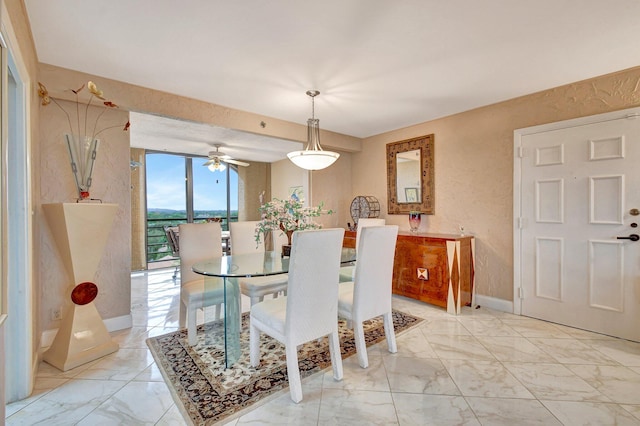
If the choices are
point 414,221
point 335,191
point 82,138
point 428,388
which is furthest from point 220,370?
point 335,191

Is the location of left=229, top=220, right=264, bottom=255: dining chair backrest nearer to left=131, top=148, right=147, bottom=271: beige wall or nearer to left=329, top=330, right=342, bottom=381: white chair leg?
→ left=329, top=330, right=342, bottom=381: white chair leg

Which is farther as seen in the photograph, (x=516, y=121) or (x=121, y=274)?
(x=516, y=121)

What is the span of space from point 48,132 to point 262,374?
266 centimetres

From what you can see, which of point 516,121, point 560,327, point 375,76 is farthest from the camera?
point 516,121

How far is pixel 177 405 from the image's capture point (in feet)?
5.65

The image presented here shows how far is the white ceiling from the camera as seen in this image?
1.78 m

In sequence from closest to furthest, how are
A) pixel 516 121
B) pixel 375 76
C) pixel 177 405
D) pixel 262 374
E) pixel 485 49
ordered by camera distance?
pixel 177 405 → pixel 262 374 → pixel 485 49 → pixel 375 76 → pixel 516 121

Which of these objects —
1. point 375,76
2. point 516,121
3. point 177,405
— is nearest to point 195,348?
point 177,405

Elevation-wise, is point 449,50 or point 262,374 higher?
point 449,50

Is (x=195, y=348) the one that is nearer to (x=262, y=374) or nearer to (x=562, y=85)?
(x=262, y=374)

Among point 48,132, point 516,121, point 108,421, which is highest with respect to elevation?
point 516,121

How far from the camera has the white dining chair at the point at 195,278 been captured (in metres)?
2.48

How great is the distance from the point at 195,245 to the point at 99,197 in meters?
0.96

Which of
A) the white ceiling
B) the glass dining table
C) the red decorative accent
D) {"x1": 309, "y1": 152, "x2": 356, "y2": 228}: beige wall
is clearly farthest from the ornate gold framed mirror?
the red decorative accent
